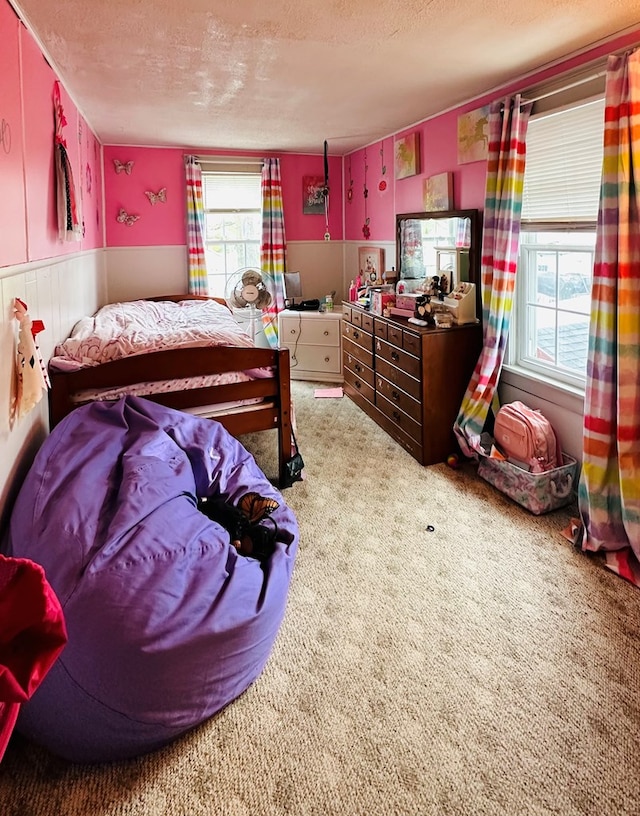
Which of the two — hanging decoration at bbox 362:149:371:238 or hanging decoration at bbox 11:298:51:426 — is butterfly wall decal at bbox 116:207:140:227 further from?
hanging decoration at bbox 11:298:51:426

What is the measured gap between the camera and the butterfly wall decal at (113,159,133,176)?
498 centimetres

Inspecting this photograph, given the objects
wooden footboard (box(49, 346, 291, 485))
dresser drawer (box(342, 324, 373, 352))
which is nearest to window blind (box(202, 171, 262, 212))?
dresser drawer (box(342, 324, 373, 352))

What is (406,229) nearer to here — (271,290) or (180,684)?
(271,290)

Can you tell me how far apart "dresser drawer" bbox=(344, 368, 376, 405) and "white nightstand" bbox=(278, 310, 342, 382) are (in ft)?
1.60

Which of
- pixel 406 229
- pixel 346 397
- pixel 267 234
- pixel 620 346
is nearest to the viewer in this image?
pixel 620 346

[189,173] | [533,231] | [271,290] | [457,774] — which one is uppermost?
[189,173]

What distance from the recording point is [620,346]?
2293 mm

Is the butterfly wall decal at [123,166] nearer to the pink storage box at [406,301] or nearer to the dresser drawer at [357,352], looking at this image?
the dresser drawer at [357,352]

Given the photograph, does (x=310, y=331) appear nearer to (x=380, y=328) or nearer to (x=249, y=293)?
(x=380, y=328)

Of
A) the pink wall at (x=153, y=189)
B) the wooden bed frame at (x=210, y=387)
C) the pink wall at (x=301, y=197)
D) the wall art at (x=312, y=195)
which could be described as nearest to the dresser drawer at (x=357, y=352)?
the wooden bed frame at (x=210, y=387)

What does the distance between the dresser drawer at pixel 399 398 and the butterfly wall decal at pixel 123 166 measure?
3027 millimetres

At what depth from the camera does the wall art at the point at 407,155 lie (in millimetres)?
4120

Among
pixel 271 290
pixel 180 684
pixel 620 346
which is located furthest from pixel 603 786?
pixel 271 290

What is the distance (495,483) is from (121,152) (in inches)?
169
